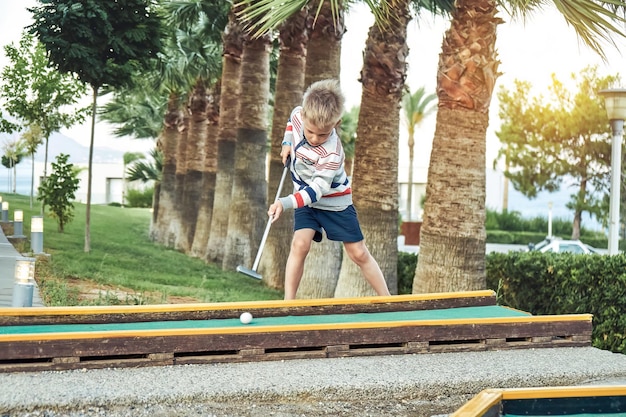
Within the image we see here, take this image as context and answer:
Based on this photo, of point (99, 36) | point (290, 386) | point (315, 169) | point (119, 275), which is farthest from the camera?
point (99, 36)

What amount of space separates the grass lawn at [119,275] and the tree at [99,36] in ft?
11.2

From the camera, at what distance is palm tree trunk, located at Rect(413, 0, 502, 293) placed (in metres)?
10.1

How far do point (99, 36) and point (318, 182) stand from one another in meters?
10.8

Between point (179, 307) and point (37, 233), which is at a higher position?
point (37, 233)

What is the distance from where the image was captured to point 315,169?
6613 mm

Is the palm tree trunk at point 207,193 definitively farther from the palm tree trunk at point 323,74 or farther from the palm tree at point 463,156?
the palm tree at point 463,156

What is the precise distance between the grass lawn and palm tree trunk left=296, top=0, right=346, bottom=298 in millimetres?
1087

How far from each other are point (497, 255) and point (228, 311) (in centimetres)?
534

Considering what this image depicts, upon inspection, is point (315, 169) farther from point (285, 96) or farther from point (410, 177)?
point (410, 177)

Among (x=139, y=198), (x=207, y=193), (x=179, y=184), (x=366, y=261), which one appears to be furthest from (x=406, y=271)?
(x=139, y=198)

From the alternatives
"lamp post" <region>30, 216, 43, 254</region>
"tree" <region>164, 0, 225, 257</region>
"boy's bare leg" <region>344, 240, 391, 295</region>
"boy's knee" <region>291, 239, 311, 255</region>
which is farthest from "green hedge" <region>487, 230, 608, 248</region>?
"boy's knee" <region>291, 239, 311, 255</region>

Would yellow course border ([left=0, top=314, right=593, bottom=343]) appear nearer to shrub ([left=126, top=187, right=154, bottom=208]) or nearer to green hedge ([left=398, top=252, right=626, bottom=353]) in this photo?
green hedge ([left=398, top=252, right=626, bottom=353])

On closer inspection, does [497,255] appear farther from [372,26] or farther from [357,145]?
[372,26]

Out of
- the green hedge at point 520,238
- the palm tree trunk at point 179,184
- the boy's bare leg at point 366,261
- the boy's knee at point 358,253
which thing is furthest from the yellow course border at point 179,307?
the green hedge at point 520,238
